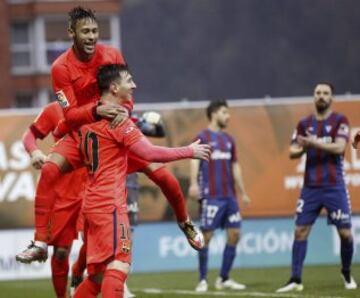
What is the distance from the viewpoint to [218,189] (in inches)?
700

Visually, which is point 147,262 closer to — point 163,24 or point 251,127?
point 251,127

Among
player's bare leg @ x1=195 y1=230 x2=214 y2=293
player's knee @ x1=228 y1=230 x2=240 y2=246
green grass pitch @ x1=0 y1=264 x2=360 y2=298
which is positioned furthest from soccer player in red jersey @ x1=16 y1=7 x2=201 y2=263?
player's knee @ x1=228 y1=230 x2=240 y2=246

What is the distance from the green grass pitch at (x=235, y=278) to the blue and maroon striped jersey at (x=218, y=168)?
3.76 ft

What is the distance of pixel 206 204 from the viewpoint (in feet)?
58.5

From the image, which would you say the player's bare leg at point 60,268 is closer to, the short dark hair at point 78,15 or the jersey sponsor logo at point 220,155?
the short dark hair at point 78,15

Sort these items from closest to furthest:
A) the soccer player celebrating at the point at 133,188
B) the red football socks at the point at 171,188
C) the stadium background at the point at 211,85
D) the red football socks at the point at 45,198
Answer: the red football socks at the point at 171,188
the red football socks at the point at 45,198
the soccer player celebrating at the point at 133,188
the stadium background at the point at 211,85

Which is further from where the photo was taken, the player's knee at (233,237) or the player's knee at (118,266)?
the player's knee at (233,237)

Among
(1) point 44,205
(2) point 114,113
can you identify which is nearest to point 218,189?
(1) point 44,205

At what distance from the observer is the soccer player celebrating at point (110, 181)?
10.9 m

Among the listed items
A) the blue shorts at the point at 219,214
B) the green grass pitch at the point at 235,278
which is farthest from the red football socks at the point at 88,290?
the blue shorts at the point at 219,214

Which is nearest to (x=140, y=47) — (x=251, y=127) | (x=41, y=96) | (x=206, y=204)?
(x=41, y=96)

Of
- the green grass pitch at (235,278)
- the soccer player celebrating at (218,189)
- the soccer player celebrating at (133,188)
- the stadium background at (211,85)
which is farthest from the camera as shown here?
the stadium background at (211,85)

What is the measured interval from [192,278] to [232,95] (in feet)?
76.9

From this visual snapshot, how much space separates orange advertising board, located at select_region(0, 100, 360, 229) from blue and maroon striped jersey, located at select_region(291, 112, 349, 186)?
5.52 metres
